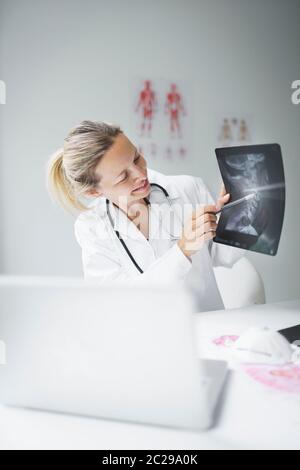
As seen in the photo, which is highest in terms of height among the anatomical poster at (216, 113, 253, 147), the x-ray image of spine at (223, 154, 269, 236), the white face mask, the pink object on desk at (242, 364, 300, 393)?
the anatomical poster at (216, 113, 253, 147)

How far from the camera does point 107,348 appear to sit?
1.94ft

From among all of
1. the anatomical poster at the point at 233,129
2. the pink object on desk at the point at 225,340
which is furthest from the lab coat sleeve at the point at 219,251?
the anatomical poster at the point at 233,129

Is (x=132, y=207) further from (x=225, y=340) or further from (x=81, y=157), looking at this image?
(x=225, y=340)

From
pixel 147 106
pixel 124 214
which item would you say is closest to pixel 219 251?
pixel 124 214

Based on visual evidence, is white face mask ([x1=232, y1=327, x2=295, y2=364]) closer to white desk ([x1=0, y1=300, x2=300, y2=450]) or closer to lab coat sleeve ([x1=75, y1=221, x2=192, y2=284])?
white desk ([x1=0, y1=300, x2=300, y2=450])

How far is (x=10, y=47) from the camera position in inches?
102

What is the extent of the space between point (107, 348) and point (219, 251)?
1.17 meters

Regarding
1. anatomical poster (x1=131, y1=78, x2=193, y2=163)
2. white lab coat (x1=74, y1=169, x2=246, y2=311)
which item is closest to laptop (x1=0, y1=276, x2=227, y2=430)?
white lab coat (x1=74, y1=169, x2=246, y2=311)

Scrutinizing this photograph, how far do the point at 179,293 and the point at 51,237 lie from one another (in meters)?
2.25

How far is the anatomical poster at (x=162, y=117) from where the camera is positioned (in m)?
2.82

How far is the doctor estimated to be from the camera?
1529 millimetres

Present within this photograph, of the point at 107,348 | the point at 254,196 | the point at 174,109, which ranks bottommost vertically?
the point at 107,348

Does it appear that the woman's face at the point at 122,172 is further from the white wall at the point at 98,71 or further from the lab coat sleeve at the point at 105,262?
the white wall at the point at 98,71

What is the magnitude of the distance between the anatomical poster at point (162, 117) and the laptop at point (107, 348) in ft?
7.61
